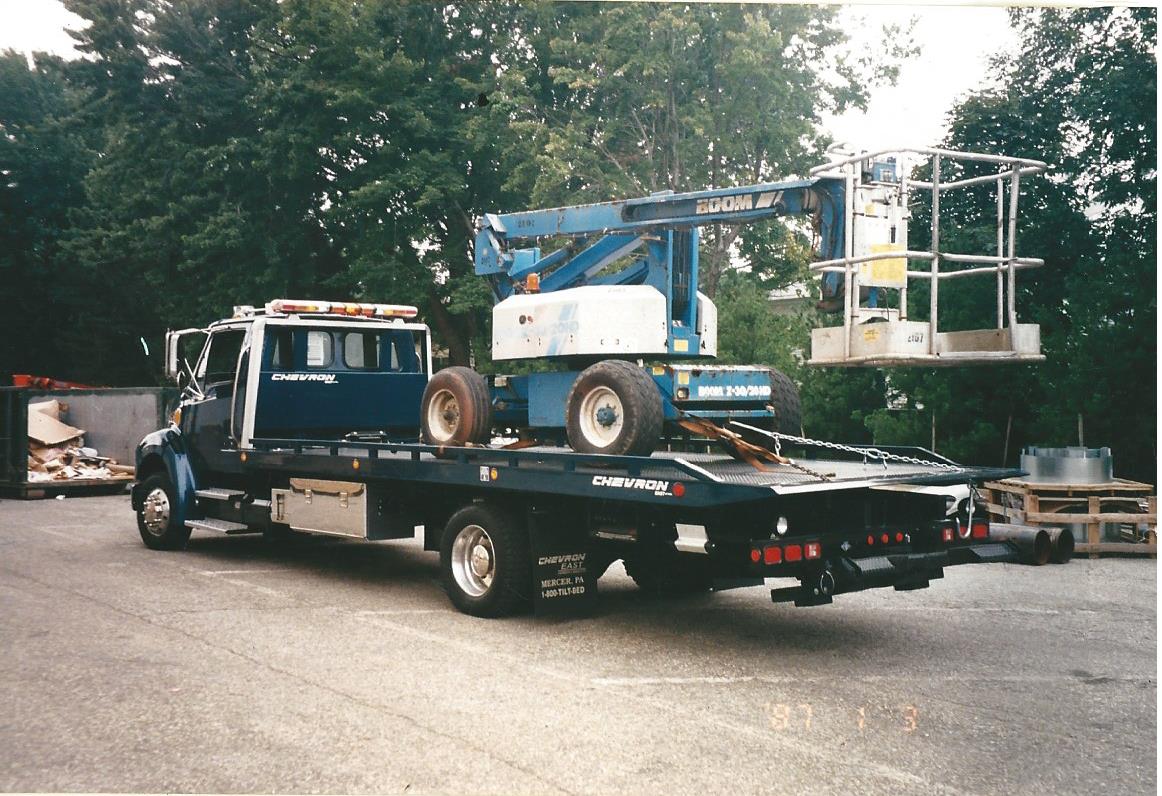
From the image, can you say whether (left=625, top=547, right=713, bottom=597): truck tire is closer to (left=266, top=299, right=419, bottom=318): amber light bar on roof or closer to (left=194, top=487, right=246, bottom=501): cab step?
(left=266, top=299, right=419, bottom=318): amber light bar on roof

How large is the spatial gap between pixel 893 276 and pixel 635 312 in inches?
79.5

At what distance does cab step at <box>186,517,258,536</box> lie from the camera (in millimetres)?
10797

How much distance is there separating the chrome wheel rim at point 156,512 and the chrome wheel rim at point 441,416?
3616 mm

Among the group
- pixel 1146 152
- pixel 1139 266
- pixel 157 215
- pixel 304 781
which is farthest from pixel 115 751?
pixel 157 215

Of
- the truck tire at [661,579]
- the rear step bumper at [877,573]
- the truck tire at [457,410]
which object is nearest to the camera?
the rear step bumper at [877,573]

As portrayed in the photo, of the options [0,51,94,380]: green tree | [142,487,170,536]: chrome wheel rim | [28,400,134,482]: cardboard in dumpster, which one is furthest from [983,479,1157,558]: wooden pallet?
[0,51,94,380]: green tree

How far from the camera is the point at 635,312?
859 centimetres

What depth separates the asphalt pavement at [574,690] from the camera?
4.93 m

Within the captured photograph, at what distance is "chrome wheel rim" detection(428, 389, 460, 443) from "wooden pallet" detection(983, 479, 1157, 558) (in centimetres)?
591

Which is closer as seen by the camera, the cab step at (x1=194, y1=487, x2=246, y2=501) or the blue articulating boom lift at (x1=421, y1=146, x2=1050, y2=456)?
the blue articulating boom lift at (x1=421, y1=146, x2=1050, y2=456)
